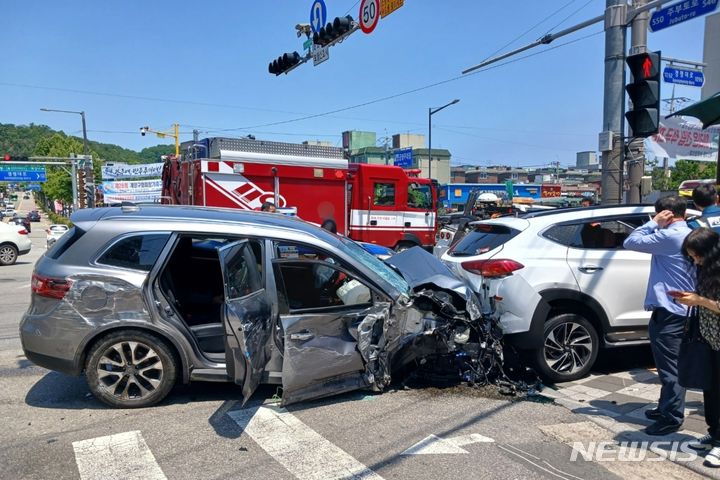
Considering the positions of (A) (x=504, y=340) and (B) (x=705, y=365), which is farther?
(A) (x=504, y=340)

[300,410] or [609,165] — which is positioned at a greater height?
[609,165]

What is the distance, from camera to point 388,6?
1023cm

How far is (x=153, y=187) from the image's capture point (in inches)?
1628

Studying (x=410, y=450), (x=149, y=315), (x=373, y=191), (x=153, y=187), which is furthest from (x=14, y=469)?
(x=153, y=187)

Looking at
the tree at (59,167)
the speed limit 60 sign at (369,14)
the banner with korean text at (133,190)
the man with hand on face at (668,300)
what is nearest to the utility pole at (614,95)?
the speed limit 60 sign at (369,14)

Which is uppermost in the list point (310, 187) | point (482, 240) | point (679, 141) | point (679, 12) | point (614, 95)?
point (679, 12)

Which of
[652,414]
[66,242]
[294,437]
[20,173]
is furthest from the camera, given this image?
[20,173]

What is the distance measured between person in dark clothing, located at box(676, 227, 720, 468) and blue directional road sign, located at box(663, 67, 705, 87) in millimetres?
10332

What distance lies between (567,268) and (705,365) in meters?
1.80

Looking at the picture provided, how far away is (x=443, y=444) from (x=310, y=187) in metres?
9.07

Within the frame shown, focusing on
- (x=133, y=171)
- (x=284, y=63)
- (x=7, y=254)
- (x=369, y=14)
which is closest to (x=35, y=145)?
(x=133, y=171)

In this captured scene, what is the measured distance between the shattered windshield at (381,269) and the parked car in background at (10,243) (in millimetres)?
14842

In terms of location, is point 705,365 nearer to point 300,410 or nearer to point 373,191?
point 300,410

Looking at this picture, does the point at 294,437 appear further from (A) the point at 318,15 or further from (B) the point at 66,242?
(A) the point at 318,15
